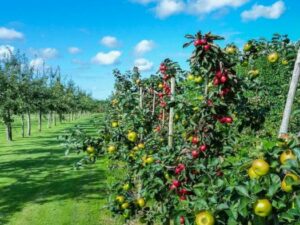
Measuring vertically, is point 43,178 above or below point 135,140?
below

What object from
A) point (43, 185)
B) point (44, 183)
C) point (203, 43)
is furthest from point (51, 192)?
point (203, 43)

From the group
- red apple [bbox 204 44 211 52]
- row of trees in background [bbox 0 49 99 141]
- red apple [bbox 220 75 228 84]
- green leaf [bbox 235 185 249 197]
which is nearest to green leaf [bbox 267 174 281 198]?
green leaf [bbox 235 185 249 197]

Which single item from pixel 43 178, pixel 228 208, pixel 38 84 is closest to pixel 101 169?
pixel 43 178

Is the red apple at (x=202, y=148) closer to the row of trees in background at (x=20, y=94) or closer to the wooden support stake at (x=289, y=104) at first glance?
the wooden support stake at (x=289, y=104)

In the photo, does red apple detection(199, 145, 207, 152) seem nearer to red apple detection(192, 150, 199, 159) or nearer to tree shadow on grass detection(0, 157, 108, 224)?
red apple detection(192, 150, 199, 159)

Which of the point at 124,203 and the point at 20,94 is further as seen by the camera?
the point at 20,94

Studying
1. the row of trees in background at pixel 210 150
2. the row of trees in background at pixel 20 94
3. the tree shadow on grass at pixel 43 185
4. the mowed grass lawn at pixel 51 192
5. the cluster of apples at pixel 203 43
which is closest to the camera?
the row of trees in background at pixel 210 150

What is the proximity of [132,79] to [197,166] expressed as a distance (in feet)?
24.7

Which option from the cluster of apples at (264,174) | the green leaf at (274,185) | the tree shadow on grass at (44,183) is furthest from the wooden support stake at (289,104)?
the tree shadow on grass at (44,183)

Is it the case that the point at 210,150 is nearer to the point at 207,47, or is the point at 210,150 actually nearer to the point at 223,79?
the point at 223,79

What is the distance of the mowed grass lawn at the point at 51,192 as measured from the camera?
9.31 meters

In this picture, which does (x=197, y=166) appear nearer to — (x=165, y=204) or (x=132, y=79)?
(x=165, y=204)

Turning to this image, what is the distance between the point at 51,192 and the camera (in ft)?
38.9

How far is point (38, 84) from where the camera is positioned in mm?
32875
